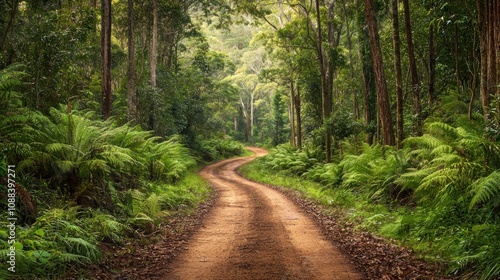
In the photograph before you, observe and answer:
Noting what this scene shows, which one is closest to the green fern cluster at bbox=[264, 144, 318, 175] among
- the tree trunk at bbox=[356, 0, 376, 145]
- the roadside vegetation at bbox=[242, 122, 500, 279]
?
the tree trunk at bbox=[356, 0, 376, 145]

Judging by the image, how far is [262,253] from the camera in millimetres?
6527

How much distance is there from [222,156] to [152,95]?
1869 centimetres

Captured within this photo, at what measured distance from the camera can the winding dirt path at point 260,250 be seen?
5559 mm

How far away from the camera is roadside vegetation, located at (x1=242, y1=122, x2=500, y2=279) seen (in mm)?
5438

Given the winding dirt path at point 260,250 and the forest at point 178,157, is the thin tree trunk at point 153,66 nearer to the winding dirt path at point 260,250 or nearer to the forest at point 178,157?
the forest at point 178,157

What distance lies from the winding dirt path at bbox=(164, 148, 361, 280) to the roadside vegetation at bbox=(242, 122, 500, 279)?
143 centimetres

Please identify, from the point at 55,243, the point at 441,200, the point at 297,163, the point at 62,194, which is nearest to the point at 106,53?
the point at 62,194

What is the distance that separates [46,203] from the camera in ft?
21.7

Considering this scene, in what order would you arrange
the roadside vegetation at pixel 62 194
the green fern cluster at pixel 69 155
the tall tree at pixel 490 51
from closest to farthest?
1. the roadside vegetation at pixel 62 194
2. the green fern cluster at pixel 69 155
3. the tall tree at pixel 490 51

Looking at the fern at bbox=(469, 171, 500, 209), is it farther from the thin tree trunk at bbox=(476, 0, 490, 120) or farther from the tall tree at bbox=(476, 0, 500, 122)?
the thin tree trunk at bbox=(476, 0, 490, 120)

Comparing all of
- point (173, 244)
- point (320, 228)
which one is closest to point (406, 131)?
point (320, 228)

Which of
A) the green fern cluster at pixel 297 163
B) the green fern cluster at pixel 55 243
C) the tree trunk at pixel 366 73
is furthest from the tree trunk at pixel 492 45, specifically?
the green fern cluster at pixel 297 163

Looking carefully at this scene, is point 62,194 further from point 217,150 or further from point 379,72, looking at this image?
point 217,150

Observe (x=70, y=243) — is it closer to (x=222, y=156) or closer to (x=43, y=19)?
(x=43, y=19)
